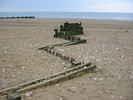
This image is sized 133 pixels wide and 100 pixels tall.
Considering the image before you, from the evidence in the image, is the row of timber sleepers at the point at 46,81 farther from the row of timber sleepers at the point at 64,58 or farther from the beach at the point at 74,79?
the row of timber sleepers at the point at 64,58

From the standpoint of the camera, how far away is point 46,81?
4.70 meters

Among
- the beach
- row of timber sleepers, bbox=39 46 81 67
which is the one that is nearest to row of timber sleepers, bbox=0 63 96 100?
the beach

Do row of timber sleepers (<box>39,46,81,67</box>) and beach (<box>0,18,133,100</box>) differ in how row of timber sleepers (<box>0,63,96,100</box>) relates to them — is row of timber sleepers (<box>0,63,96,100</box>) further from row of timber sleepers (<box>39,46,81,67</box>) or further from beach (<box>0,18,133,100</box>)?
row of timber sleepers (<box>39,46,81,67</box>)

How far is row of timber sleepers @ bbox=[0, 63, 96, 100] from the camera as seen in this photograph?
4041 mm

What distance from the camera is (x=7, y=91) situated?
421 cm

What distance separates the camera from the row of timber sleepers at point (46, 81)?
4.04 metres

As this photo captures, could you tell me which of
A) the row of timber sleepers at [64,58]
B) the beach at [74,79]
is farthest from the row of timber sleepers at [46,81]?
the row of timber sleepers at [64,58]

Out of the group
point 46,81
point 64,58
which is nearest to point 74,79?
point 46,81

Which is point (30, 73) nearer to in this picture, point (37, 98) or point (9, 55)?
point (37, 98)

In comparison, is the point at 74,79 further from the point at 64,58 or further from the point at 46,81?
the point at 64,58

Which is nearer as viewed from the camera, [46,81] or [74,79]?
[46,81]

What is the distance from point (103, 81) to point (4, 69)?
396 cm

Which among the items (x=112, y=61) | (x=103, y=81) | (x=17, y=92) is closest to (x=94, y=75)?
(x=103, y=81)

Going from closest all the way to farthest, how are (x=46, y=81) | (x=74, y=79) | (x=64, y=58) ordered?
(x=46, y=81)
(x=74, y=79)
(x=64, y=58)
